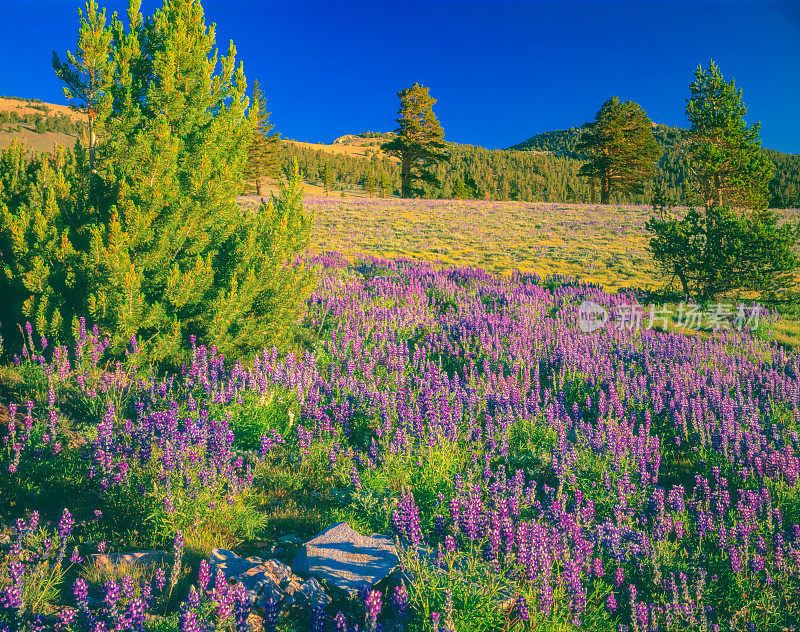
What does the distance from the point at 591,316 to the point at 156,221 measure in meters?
8.34

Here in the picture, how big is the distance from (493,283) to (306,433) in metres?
8.67

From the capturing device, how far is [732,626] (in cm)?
300

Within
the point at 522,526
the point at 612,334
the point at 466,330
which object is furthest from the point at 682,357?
the point at 522,526

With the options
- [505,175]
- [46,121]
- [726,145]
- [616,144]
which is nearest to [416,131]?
[616,144]

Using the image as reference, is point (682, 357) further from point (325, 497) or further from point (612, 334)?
point (325, 497)

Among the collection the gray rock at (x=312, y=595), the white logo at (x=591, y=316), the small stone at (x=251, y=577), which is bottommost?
the gray rock at (x=312, y=595)

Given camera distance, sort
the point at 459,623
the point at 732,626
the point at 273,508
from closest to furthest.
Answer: the point at 459,623, the point at 732,626, the point at 273,508

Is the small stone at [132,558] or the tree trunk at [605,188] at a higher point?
the tree trunk at [605,188]

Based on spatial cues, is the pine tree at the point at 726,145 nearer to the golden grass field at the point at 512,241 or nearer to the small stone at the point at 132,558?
the golden grass field at the point at 512,241

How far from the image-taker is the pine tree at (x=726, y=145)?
35.5 ft

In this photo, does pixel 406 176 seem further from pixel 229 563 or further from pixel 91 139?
pixel 229 563

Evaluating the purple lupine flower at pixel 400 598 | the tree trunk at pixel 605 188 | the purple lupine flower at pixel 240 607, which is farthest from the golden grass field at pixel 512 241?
the tree trunk at pixel 605 188

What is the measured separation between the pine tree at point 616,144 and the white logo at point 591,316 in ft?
165

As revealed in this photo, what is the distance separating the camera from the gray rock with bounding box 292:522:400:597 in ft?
9.84
